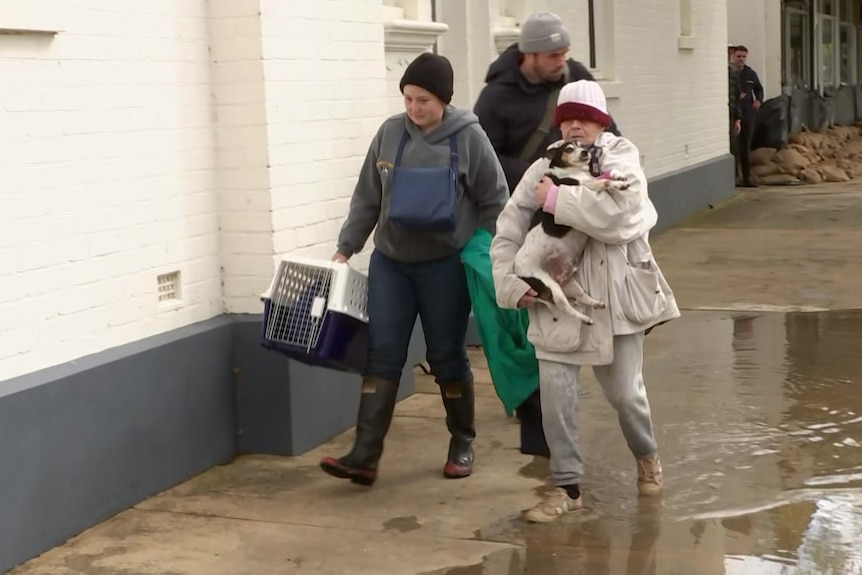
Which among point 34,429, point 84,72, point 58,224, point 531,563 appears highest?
point 84,72

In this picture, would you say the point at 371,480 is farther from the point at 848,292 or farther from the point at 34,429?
the point at 848,292

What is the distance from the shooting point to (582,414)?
21.3 ft

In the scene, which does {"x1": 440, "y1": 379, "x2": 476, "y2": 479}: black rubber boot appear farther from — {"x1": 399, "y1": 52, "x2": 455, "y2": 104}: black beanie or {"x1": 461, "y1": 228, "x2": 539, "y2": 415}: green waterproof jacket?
{"x1": 399, "y1": 52, "x2": 455, "y2": 104}: black beanie

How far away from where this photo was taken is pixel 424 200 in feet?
16.8

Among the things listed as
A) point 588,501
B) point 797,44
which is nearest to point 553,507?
point 588,501

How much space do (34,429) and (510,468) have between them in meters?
2.12

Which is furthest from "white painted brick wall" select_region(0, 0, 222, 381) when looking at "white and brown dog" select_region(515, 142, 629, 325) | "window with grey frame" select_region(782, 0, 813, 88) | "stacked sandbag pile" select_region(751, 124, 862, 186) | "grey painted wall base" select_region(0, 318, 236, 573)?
"window with grey frame" select_region(782, 0, 813, 88)

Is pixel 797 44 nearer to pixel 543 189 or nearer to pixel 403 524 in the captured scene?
pixel 543 189

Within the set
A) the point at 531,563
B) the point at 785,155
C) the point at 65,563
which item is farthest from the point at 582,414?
the point at 785,155

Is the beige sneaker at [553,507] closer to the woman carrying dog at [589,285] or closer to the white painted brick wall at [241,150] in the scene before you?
the woman carrying dog at [589,285]

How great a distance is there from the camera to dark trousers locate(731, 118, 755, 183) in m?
18.3

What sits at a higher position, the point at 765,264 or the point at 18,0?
the point at 18,0

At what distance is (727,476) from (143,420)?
2.49 m

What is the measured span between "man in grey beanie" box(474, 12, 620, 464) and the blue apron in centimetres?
98
